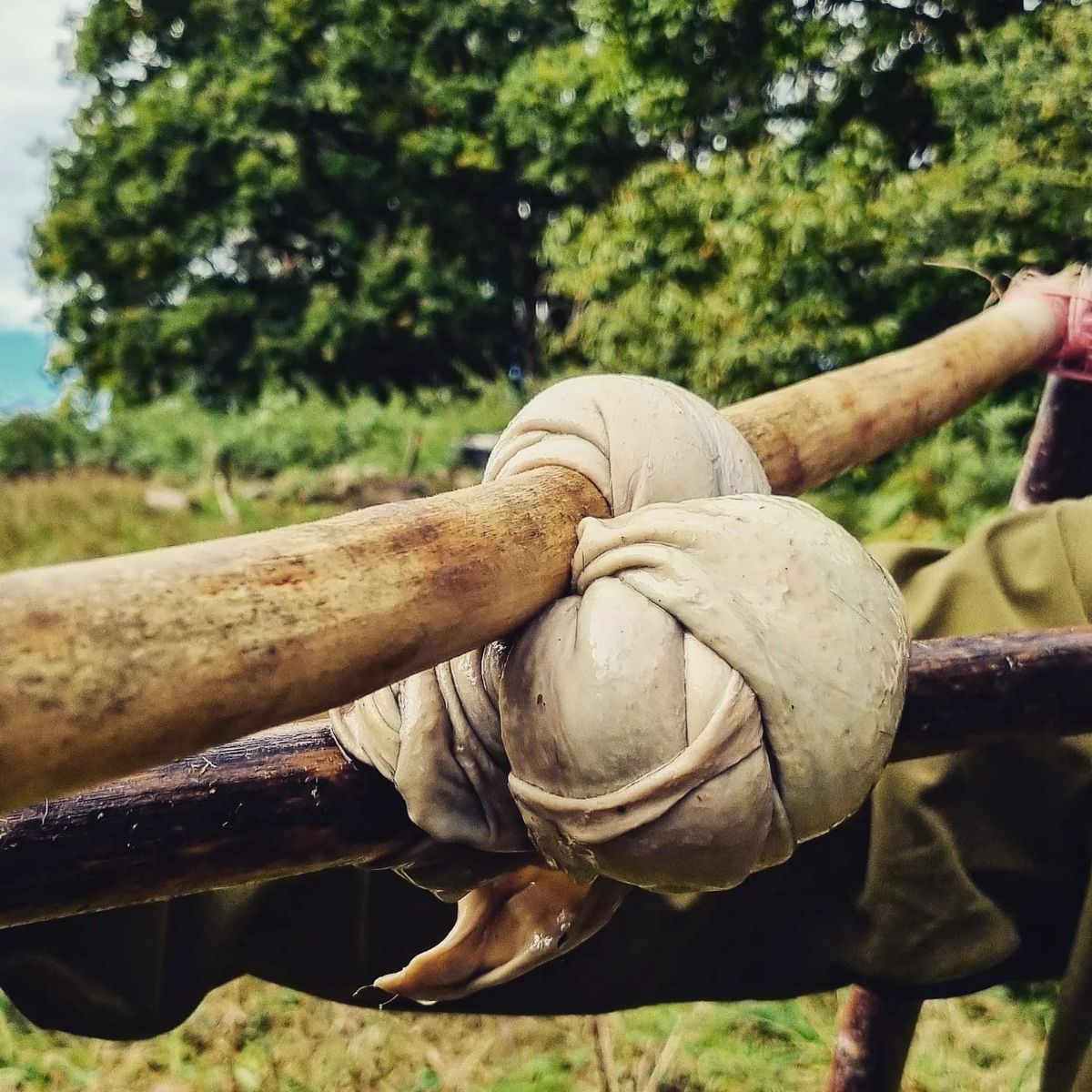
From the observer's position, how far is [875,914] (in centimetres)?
130

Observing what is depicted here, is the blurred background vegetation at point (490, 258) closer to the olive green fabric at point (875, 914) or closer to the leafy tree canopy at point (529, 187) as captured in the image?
the leafy tree canopy at point (529, 187)

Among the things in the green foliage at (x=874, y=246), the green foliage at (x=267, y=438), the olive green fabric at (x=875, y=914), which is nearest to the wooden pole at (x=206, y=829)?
the olive green fabric at (x=875, y=914)

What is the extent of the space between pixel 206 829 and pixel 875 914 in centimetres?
94

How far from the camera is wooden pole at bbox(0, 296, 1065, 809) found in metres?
0.43

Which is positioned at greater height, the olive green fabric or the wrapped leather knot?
the wrapped leather knot

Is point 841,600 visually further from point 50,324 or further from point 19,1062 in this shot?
point 50,324

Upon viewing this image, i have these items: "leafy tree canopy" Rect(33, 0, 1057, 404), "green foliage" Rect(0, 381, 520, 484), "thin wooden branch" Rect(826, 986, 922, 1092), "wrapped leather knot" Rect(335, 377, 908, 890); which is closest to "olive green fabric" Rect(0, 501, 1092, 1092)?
"thin wooden branch" Rect(826, 986, 922, 1092)

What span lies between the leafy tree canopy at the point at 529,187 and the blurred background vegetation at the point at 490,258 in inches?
1.3

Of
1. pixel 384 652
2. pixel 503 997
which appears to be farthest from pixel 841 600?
pixel 503 997

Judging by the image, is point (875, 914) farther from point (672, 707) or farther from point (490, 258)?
point (490, 258)

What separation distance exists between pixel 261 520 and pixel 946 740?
830 cm

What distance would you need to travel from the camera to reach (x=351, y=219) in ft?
45.3

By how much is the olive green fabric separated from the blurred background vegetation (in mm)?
946

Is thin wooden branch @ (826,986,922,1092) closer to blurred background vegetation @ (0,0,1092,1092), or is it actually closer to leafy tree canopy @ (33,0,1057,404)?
blurred background vegetation @ (0,0,1092,1092)
